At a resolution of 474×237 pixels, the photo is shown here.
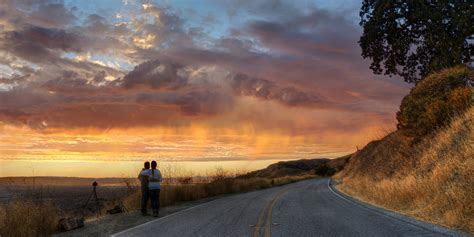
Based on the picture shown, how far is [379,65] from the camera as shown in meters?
39.7

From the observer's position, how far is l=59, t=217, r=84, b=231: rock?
46.0ft

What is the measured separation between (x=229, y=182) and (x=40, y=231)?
77.8 feet

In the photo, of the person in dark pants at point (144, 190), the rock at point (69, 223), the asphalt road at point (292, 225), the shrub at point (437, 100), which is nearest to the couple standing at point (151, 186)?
the person in dark pants at point (144, 190)

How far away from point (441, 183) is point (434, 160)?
202 inches

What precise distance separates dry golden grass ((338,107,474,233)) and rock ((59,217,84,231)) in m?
11.3

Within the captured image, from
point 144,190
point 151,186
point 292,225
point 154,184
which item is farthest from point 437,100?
point 144,190

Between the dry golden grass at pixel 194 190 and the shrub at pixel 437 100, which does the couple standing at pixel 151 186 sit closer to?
the dry golden grass at pixel 194 190

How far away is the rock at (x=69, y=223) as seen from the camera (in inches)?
552

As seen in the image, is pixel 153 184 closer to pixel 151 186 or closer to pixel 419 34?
pixel 151 186

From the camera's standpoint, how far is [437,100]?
25797 millimetres

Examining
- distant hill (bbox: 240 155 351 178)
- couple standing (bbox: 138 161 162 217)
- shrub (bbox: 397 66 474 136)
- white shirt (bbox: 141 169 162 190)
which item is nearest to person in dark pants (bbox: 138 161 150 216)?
couple standing (bbox: 138 161 162 217)

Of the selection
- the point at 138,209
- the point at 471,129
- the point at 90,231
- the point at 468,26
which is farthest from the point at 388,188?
the point at 468,26

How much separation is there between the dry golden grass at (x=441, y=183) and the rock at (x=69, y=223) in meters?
11.3

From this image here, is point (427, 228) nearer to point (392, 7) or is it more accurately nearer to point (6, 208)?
point (6, 208)
